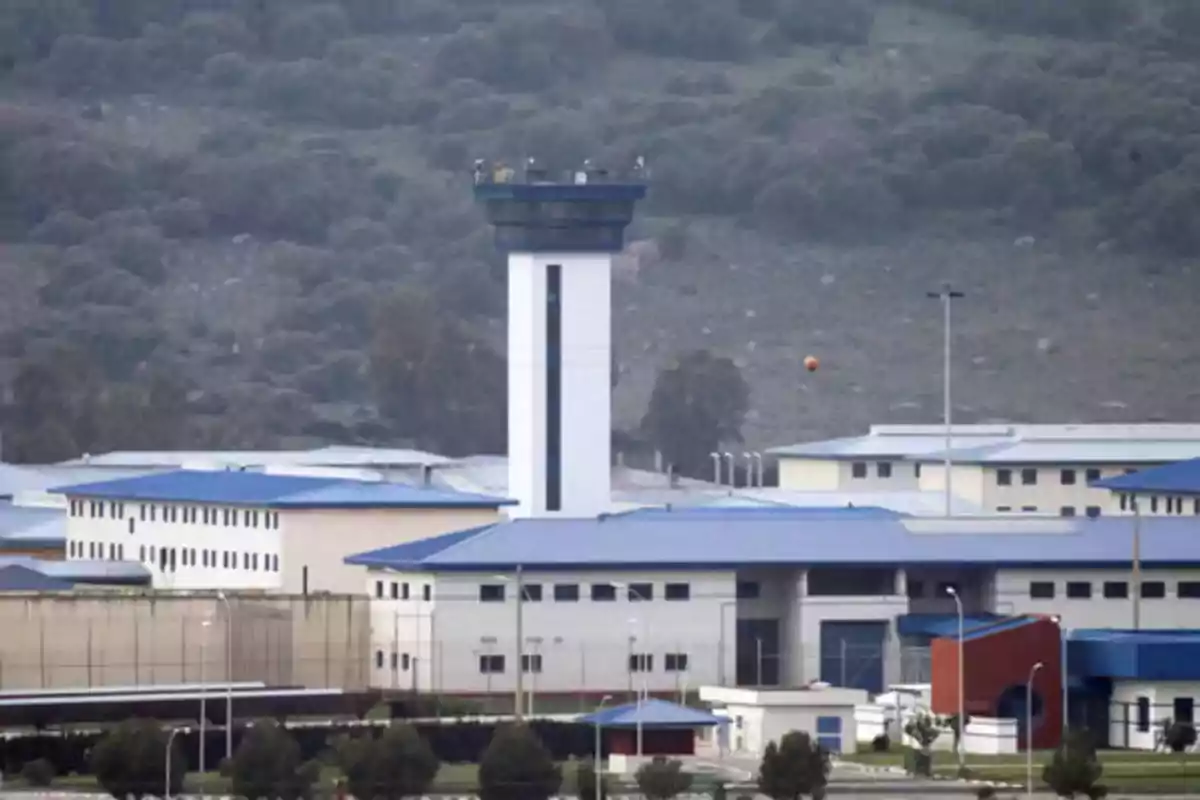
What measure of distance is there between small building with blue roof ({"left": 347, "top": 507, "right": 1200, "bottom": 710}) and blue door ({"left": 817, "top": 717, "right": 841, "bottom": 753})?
288 inches

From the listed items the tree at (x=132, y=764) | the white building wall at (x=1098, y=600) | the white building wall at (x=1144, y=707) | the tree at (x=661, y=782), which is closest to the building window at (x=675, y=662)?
the white building wall at (x=1098, y=600)

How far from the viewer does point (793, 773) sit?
51.2m

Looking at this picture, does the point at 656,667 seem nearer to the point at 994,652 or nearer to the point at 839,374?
the point at 994,652

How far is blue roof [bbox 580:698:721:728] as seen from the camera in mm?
58969

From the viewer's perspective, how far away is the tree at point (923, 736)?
58.0 metres

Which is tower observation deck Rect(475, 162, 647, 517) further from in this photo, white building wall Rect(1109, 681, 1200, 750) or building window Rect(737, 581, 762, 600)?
white building wall Rect(1109, 681, 1200, 750)

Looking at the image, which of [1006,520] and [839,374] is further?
[839,374]

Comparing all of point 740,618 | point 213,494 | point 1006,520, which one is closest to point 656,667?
point 740,618

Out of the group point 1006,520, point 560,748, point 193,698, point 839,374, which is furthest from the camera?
point 839,374

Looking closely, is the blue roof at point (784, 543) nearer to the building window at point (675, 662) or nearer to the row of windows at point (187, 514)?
the building window at point (675, 662)

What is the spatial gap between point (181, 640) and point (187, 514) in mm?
12998

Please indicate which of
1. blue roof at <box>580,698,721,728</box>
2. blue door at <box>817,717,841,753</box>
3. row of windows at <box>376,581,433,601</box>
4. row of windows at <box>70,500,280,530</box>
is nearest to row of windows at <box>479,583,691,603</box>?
row of windows at <box>376,581,433,601</box>

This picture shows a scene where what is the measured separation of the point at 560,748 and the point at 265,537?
64.8 ft

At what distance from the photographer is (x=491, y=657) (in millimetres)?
69938
